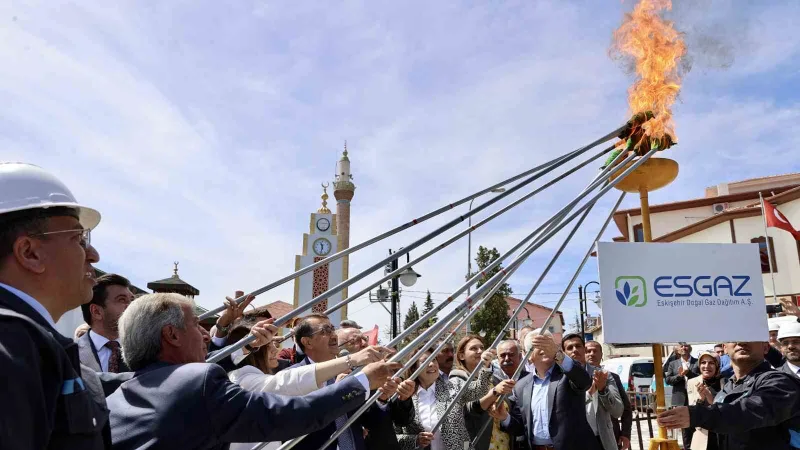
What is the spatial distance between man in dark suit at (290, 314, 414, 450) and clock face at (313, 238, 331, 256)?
3119cm

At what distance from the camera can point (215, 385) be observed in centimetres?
208

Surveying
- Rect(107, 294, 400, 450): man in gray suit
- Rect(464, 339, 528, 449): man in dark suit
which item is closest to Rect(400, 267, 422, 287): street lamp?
Rect(464, 339, 528, 449): man in dark suit

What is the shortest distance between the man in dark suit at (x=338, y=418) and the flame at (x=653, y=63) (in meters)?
2.74

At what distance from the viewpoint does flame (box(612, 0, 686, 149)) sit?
434 centimetres

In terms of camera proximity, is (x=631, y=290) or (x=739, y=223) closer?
(x=631, y=290)

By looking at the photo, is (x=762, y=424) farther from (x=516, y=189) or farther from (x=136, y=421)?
(x=136, y=421)

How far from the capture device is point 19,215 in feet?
5.37

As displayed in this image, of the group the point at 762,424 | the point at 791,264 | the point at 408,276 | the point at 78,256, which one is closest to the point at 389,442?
the point at 762,424

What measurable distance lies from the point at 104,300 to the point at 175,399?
2.39m

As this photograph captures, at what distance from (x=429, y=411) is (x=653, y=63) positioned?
11.0ft

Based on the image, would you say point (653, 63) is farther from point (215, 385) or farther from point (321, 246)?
point (321, 246)

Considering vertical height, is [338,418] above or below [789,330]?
below

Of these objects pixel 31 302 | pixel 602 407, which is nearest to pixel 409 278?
pixel 602 407

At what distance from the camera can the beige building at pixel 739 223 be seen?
27.1 m
